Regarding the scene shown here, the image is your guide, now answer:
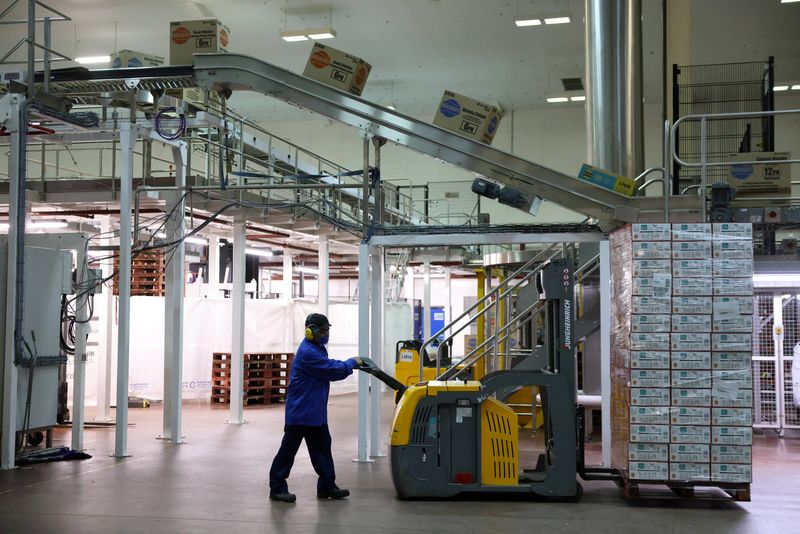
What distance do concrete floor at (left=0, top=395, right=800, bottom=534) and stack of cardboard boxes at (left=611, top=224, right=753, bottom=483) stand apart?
551mm

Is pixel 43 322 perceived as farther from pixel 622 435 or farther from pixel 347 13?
pixel 347 13

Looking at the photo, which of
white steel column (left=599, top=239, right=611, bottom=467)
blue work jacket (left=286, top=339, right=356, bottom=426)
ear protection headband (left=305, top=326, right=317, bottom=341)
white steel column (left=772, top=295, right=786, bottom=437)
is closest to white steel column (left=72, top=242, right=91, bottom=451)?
blue work jacket (left=286, top=339, right=356, bottom=426)

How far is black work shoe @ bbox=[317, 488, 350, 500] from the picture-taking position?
27.9ft

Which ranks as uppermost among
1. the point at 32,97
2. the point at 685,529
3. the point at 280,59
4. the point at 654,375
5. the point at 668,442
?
the point at 280,59

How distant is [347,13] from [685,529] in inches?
602

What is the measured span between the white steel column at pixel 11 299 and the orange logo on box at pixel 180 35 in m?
2.09

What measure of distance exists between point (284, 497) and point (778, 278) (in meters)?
8.58

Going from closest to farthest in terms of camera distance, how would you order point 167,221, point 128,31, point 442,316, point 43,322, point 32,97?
point 32,97 → point 43,322 → point 167,221 → point 128,31 → point 442,316

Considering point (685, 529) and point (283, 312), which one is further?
point (283, 312)

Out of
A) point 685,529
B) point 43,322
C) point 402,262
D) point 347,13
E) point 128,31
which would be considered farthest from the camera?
point 402,262

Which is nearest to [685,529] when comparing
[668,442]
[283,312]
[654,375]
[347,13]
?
[668,442]

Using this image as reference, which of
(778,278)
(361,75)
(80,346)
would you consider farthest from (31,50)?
(778,278)

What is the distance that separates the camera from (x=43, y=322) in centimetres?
A: 1107

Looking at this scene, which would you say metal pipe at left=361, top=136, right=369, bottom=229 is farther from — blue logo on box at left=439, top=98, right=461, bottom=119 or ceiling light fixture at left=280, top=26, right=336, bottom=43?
ceiling light fixture at left=280, top=26, right=336, bottom=43
